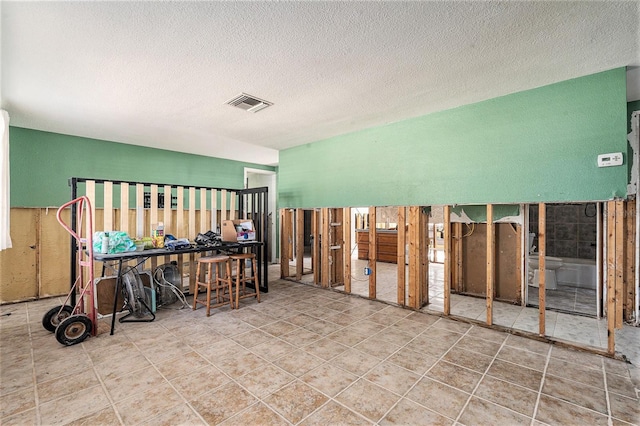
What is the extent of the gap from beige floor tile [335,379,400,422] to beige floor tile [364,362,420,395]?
66mm

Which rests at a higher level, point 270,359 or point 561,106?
point 561,106

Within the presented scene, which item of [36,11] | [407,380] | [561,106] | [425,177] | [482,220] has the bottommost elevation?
[407,380]

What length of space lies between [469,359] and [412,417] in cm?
112

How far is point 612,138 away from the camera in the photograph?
9.43 feet

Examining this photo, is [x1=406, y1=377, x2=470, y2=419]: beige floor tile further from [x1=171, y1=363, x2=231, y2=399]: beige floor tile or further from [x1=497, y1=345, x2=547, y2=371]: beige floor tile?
[x1=171, y1=363, x2=231, y2=399]: beige floor tile

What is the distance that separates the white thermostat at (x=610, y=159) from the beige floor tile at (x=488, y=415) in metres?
2.52

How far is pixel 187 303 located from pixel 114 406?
2.34m

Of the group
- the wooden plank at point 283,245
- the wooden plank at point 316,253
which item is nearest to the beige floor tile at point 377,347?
the wooden plank at point 316,253

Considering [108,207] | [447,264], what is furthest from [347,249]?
[108,207]

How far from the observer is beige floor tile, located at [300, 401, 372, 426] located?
1898 mm

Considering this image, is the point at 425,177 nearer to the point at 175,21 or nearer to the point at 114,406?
the point at 175,21

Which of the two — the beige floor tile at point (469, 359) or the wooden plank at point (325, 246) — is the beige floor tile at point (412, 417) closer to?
the beige floor tile at point (469, 359)

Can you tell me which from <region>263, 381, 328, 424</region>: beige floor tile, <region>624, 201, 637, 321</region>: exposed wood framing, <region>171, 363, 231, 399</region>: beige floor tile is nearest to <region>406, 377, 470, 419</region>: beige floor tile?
<region>263, 381, 328, 424</region>: beige floor tile

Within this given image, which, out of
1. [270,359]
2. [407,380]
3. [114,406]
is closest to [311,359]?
[270,359]
